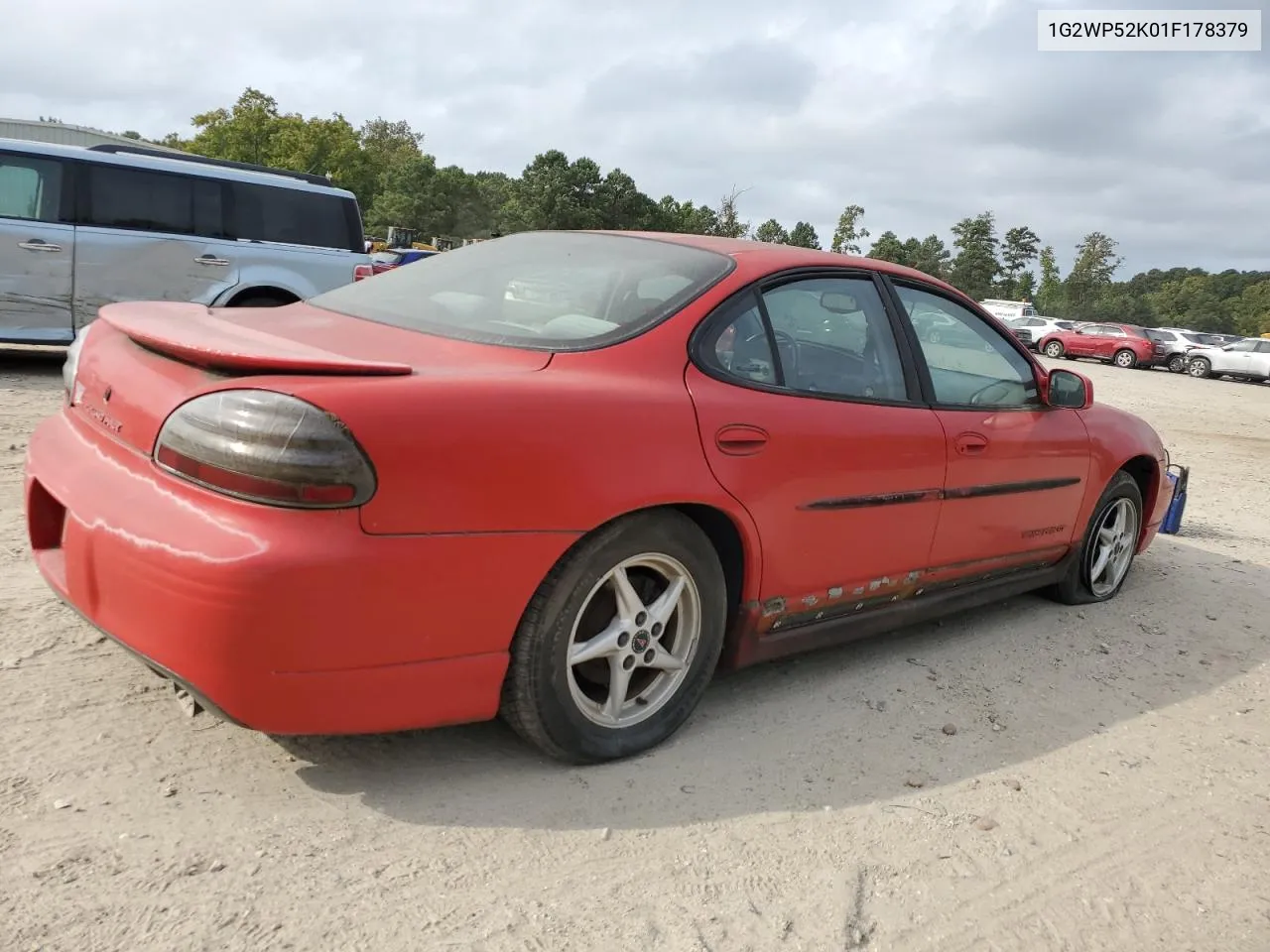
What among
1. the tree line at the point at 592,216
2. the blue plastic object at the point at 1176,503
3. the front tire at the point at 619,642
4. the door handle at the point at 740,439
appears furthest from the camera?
the tree line at the point at 592,216

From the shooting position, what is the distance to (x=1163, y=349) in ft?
103

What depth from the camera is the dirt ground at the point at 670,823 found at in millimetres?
2031

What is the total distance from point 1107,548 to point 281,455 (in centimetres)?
409

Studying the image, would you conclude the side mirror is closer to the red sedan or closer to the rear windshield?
the red sedan

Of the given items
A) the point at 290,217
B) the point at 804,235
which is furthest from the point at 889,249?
the point at 290,217

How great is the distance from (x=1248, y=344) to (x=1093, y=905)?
32392mm

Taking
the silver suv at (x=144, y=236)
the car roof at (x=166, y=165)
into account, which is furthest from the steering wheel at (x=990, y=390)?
the car roof at (x=166, y=165)

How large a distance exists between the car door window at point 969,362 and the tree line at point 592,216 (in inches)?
1317

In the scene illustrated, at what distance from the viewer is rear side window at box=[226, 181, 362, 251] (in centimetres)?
899

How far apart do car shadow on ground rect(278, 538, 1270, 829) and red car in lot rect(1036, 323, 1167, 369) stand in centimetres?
2977

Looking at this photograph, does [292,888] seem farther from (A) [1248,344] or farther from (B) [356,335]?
(A) [1248,344]

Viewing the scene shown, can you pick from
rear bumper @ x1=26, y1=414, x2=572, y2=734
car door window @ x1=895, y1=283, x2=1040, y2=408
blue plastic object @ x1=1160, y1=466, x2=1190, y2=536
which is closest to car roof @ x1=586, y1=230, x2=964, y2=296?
car door window @ x1=895, y1=283, x2=1040, y2=408

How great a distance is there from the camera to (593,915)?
2090mm

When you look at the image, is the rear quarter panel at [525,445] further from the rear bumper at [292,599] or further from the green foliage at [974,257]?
the green foliage at [974,257]
